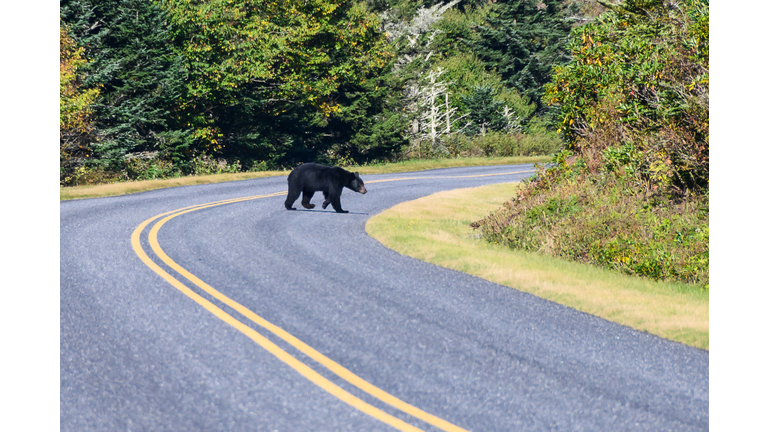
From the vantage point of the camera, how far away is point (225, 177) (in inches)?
1004

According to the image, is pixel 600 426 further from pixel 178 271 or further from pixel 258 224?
pixel 258 224

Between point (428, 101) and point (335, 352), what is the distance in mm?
35612

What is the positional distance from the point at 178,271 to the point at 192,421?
15.0 ft

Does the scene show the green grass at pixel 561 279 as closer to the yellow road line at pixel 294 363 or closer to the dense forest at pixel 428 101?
the dense forest at pixel 428 101

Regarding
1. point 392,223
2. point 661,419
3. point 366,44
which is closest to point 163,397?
point 661,419

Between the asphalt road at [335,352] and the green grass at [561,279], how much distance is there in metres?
0.37

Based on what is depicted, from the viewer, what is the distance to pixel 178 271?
9.53 metres

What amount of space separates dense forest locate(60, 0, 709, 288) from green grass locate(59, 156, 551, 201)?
2.57 meters

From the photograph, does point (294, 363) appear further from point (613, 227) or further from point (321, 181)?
point (321, 181)

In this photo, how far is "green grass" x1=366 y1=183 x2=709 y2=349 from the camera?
8071mm

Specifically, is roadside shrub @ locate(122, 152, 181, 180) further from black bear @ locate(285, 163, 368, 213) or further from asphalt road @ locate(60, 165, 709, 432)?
asphalt road @ locate(60, 165, 709, 432)

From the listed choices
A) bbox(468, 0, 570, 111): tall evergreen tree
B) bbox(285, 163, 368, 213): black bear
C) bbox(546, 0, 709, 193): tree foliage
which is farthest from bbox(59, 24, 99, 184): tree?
bbox(468, 0, 570, 111): tall evergreen tree

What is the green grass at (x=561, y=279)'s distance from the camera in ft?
26.5

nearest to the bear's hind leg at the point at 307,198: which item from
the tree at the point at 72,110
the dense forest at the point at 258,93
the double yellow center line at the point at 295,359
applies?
the double yellow center line at the point at 295,359
